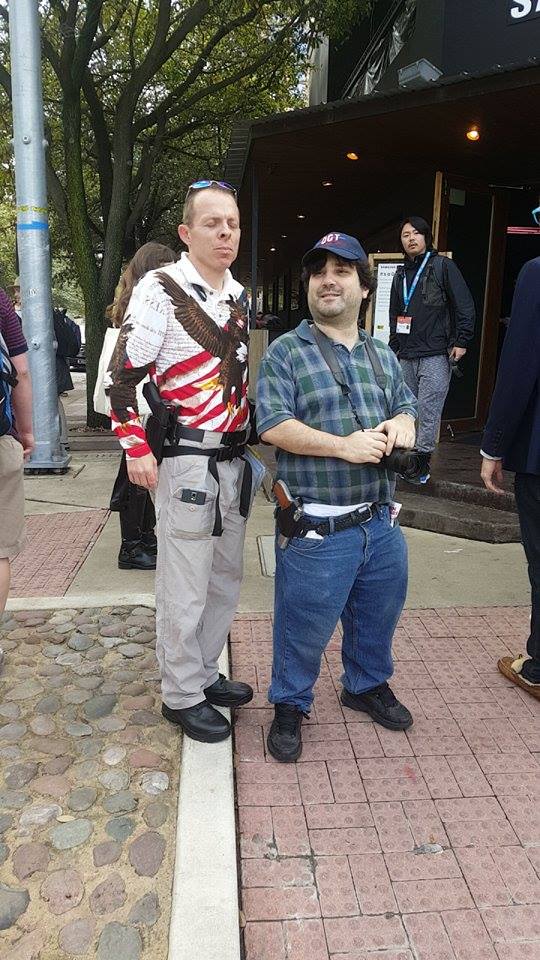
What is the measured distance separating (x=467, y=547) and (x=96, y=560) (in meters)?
2.51

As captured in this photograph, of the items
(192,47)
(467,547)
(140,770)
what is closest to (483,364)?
(467,547)

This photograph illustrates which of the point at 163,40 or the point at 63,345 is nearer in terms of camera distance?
the point at 63,345

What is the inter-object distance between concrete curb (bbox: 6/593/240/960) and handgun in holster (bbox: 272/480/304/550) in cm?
Result: 85

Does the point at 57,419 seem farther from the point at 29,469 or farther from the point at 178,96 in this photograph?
the point at 178,96

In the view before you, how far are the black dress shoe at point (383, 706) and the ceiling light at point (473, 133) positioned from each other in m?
5.37

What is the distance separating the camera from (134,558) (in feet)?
14.6

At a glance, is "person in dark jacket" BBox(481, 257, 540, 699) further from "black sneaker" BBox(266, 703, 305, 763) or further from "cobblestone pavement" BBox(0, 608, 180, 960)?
"cobblestone pavement" BBox(0, 608, 180, 960)

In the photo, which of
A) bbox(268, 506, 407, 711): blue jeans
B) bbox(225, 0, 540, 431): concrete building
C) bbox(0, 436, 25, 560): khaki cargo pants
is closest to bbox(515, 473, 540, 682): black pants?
bbox(268, 506, 407, 711): blue jeans

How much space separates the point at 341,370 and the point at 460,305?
3152 mm

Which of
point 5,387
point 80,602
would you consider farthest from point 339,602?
point 80,602

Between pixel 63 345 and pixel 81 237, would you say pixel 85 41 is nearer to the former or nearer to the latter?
pixel 81 237

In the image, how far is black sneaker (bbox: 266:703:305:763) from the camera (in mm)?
2547

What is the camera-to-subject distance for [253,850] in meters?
2.13

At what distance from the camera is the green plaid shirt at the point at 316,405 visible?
2.43 metres
